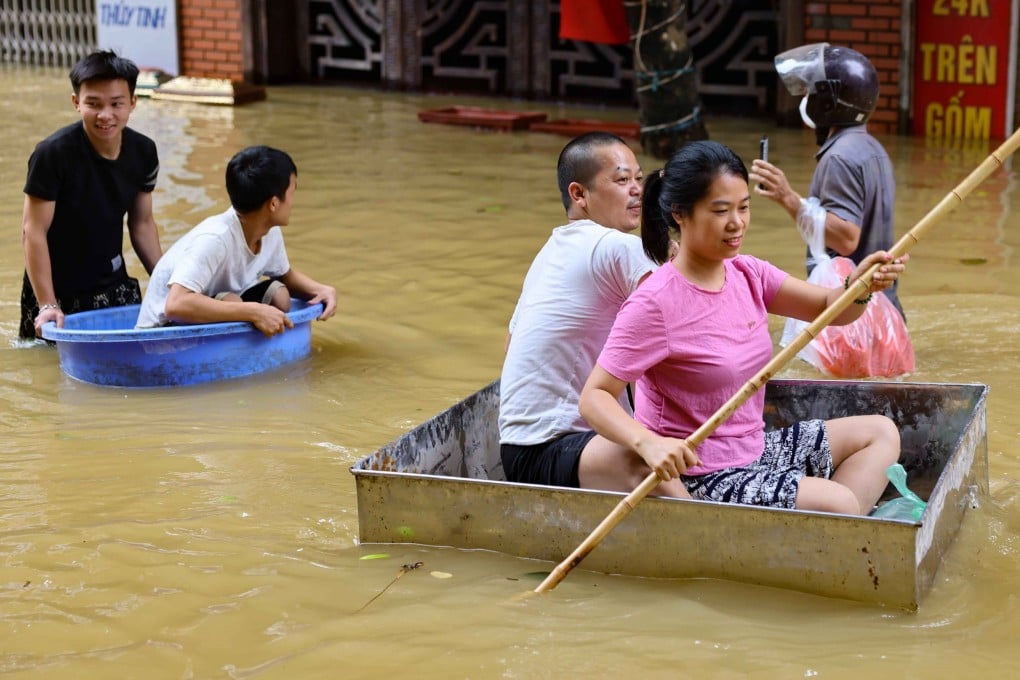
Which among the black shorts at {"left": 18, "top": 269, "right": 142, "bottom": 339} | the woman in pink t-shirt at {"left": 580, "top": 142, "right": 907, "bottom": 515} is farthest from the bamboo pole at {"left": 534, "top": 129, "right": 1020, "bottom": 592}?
the black shorts at {"left": 18, "top": 269, "right": 142, "bottom": 339}

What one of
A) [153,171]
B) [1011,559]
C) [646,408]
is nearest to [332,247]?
[153,171]

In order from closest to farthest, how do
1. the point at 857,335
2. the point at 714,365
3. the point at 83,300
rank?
the point at 714,365 → the point at 857,335 → the point at 83,300

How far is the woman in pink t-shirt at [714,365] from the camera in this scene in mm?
3734

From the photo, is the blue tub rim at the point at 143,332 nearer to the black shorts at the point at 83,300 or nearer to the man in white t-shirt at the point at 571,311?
the black shorts at the point at 83,300

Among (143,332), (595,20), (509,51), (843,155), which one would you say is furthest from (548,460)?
(509,51)

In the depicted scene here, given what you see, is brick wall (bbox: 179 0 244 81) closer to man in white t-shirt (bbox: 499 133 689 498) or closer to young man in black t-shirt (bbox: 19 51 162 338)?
young man in black t-shirt (bbox: 19 51 162 338)

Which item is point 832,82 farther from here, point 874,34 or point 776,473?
point 874,34

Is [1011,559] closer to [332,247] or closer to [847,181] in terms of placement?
[847,181]

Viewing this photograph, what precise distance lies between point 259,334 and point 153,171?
3.88 feet

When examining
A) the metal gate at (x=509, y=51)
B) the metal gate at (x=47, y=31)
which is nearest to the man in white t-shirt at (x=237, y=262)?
the metal gate at (x=509, y=51)

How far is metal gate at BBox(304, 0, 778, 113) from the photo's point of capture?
1301 cm

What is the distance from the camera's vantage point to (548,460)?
159 inches

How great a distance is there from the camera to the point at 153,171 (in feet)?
21.6

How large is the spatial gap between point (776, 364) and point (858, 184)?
7.37ft
